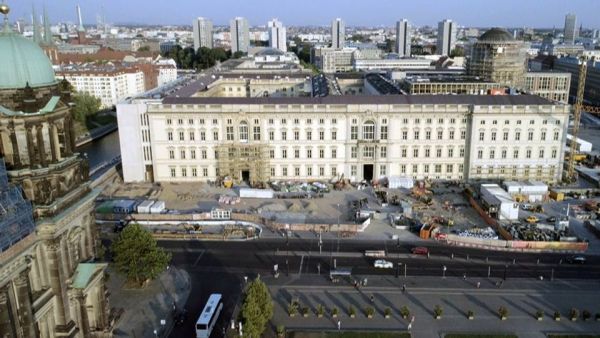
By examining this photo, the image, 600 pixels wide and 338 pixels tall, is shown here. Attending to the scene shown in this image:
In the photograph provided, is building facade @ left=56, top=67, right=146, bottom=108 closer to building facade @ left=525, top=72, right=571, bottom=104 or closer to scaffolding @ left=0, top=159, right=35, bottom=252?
building facade @ left=525, top=72, right=571, bottom=104

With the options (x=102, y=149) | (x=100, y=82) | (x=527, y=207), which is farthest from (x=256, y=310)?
(x=100, y=82)

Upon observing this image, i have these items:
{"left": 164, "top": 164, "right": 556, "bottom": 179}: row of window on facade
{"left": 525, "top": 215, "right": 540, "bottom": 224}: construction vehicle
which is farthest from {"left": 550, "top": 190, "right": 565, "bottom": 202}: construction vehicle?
{"left": 525, "top": 215, "right": 540, "bottom": 224}: construction vehicle

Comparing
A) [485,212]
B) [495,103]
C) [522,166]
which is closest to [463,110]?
[495,103]

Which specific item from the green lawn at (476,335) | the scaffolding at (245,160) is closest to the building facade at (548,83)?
the scaffolding at (245,160)

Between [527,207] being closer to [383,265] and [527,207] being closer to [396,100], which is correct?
[396,100]

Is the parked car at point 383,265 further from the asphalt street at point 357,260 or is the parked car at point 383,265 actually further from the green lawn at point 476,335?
the green lawn at point 476,335

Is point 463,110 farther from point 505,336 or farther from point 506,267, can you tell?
point 505,336
